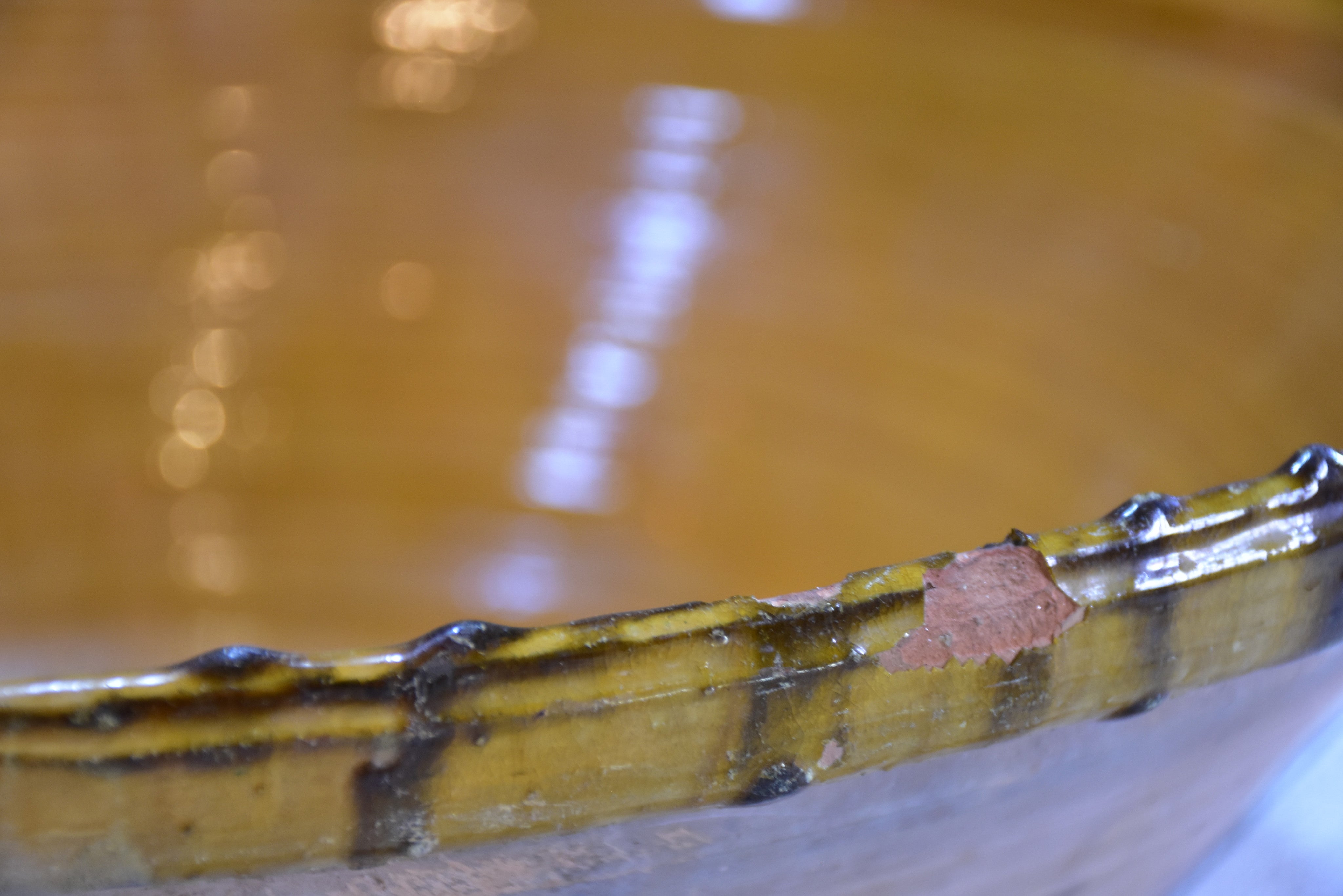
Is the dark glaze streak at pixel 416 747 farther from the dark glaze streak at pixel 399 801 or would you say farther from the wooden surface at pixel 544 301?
the wooden surface at pixel 544 301

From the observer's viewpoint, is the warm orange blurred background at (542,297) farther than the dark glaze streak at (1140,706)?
Yes

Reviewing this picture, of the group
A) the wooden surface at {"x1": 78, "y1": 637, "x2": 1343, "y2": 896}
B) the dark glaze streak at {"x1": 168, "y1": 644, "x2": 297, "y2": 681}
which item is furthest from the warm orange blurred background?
the dark glaze streak at {"x1": 168, "y1": 644, "x2": 297, "y2": 681}

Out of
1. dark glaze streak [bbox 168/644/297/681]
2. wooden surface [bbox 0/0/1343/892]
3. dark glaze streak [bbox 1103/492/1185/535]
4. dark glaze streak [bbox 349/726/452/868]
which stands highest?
wooden surface [bbox 0/0/1343/892]

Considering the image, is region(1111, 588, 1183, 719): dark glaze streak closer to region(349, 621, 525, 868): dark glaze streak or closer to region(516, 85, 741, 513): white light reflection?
region(349, 621, 525, 868): dark glaze streak

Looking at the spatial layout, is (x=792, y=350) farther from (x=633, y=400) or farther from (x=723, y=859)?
(x=723, y=859)

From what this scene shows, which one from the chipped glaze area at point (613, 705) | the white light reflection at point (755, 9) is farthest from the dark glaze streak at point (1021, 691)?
the white light reflection at point (755, 9)

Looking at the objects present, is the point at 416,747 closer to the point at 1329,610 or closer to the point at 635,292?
the point at 1329,610
